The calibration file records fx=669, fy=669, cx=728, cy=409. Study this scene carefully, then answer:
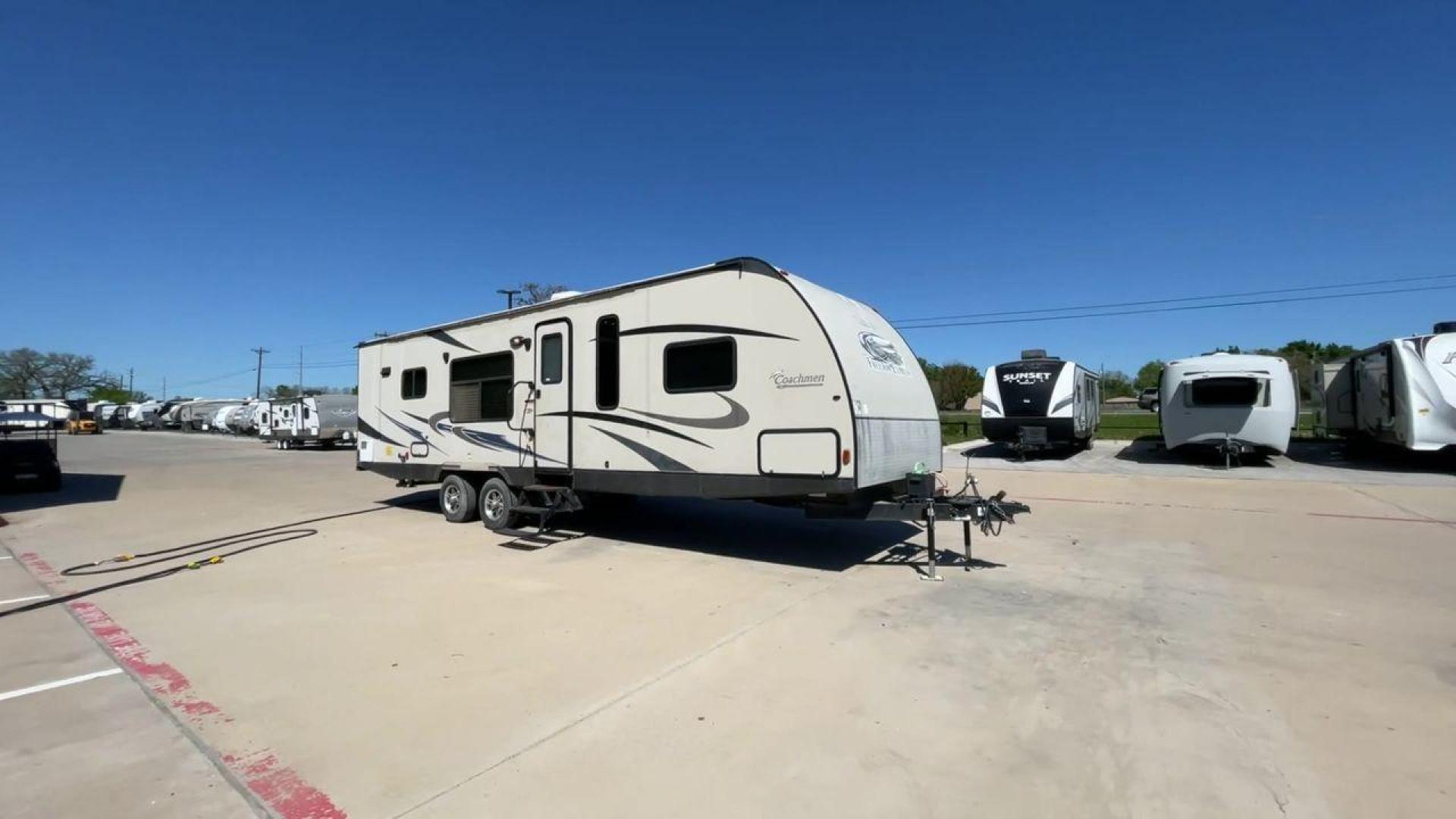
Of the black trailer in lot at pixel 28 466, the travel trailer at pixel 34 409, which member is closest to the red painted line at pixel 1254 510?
the black trailer in lot at pixel 28 466

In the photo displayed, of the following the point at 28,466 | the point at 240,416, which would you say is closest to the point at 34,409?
the point at 28,466

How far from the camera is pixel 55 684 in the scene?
4109 millimetres

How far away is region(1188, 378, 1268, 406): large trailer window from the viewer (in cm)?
1561

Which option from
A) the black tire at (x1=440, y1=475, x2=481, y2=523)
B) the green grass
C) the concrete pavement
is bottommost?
the concrete pavement

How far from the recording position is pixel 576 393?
8023 mm

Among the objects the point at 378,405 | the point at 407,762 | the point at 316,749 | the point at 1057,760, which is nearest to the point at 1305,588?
the point at 1057,760

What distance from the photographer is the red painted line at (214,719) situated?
2.84m

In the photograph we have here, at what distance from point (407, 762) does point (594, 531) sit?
5898mm

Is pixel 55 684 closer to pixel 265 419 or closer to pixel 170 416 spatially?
pixel 265 419

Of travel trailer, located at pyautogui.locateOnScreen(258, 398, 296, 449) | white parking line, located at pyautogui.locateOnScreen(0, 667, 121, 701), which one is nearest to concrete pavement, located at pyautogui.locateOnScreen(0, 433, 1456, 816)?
white parking line, located at pyautogui.locateOnScreen(0, 667, 121, 701)

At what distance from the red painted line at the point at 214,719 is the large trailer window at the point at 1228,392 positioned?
61.6 ft

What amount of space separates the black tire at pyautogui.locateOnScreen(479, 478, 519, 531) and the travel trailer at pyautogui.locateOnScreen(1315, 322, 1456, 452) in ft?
59.9

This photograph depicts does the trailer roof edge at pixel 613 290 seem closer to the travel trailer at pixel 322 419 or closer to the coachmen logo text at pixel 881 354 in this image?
the coachmen logo text at pixel 881 354

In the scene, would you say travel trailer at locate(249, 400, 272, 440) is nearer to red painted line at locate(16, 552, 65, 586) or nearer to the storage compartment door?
red painted line at locate(16, 552, 65, 586)
